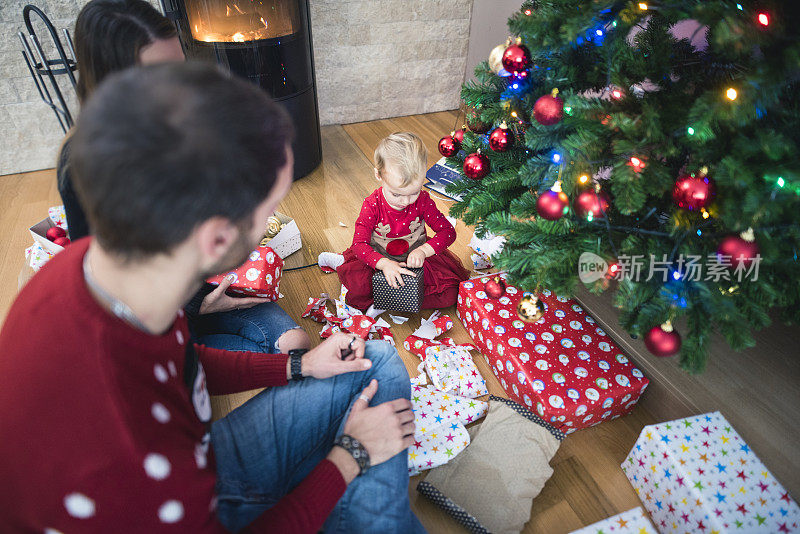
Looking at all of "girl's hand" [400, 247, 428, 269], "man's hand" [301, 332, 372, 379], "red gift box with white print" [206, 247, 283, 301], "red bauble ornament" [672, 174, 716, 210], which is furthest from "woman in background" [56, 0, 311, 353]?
"red bauble ornament" [672, 174, 716, 210]

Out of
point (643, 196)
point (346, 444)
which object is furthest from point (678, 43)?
point (346, 444)

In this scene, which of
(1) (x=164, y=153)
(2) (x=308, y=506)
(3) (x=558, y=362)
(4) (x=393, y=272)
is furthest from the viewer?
(4) (x=393, y=272)

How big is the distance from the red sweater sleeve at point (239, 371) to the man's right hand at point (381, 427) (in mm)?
212

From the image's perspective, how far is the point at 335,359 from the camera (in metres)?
1.08

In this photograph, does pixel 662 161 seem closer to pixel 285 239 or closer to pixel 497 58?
pixel 497 58

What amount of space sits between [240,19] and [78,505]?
2.22 metres

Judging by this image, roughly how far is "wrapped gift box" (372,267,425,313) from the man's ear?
993mm

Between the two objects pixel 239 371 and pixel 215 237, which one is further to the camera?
pixel 239 371

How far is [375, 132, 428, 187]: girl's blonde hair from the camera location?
1.55 m

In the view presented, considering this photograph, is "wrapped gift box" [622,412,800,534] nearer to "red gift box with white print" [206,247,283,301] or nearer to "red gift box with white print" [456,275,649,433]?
"red gift box with white print" [456,275,649,433]

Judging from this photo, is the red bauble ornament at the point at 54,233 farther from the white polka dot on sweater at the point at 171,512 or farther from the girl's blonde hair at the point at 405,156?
the white polka dot on sweater at the point at 171,512

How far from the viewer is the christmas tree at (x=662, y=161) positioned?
77 centimetres

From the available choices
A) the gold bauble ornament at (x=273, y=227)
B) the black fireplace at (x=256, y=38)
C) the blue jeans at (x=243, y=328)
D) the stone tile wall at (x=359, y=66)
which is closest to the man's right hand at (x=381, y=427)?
the blue jeans at (x=243, y=328)

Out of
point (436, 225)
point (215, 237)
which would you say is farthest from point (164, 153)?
point (436, 225)
